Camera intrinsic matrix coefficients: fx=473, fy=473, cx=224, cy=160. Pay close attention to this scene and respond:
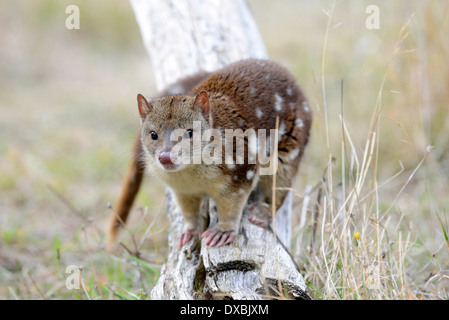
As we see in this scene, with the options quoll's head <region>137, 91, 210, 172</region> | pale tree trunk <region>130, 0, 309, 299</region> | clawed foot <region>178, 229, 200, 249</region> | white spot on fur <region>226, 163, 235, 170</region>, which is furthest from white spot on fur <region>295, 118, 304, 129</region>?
clawed foot <region>178, 229, 200, 249</region>

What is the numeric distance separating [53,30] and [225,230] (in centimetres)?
762

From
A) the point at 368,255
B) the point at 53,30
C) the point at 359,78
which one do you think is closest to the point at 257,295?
the point at 368,255

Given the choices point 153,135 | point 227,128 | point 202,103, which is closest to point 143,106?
point 153,135

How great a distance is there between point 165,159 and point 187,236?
695mm

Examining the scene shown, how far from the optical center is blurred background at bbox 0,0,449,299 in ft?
11.9

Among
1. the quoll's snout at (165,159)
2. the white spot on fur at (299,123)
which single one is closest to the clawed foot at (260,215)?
the white spot on fur at (299,123)

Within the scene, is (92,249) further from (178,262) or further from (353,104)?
(353,104)

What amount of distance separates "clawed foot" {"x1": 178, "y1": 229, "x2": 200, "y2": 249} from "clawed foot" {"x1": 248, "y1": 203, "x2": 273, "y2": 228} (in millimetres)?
377

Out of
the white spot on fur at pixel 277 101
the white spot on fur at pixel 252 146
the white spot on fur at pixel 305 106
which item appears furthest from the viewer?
the white spot on fur at pixel 305 106

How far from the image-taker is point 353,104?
5.60m

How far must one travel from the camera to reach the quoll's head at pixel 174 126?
2734 mm

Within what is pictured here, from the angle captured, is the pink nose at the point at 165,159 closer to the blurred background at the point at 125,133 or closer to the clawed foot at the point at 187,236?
the clawed foot at the point at 187,236

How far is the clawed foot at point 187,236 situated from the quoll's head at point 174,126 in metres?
0.52

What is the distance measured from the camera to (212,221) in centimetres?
332
